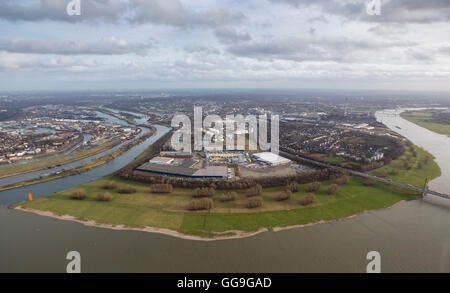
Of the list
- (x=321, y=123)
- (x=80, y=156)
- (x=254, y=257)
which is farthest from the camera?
(x=321, y=123)

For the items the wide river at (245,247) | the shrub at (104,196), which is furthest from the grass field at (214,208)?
the wide river at (245,247)

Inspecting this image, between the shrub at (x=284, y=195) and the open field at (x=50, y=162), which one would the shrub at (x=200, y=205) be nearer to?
the shrub at (x=284, y=195)
